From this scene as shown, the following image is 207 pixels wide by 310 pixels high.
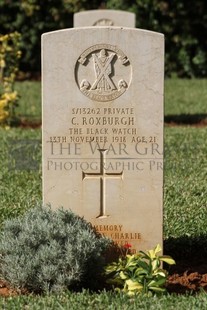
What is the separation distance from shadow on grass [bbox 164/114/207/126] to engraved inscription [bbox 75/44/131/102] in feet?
25.1

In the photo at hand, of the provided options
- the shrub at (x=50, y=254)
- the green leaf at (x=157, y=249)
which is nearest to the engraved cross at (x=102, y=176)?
the shrub at (x=50, y=254)

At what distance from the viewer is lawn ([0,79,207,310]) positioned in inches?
194

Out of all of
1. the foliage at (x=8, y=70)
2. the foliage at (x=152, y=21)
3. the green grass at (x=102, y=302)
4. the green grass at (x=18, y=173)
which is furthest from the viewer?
the foliage at (x=152, y=21)

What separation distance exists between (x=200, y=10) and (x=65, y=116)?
14.7 m

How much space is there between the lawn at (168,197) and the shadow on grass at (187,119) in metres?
0.03

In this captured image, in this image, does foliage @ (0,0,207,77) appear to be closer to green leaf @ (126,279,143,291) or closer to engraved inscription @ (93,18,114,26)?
engraved inscription @ (93,18,114,26)

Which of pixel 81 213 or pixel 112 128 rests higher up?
pixel 112 128

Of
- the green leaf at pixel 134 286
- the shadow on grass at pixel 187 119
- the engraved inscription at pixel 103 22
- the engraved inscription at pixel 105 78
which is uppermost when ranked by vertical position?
the engraved inscription at pixel 103 22

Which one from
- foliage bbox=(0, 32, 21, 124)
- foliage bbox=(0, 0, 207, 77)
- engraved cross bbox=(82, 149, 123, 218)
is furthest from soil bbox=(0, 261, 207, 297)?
foliage bbox=(0, 0, 207, 77)

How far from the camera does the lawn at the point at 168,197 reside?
16.2 ft

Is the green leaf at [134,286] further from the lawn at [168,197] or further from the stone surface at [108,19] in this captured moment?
the stone surface at [108,19]

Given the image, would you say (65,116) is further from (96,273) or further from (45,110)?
(96,273)

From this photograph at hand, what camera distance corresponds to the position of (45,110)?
218 inches

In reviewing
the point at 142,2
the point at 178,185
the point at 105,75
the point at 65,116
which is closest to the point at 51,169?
the point at 65,116
